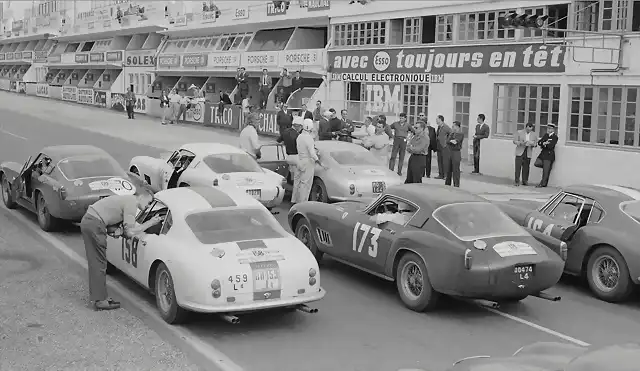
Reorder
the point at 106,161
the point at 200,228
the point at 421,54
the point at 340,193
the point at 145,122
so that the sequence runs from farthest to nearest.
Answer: the point at 145,122, the point at 421,54, the point at 340,193, the point at 106,161, the point at 200,228

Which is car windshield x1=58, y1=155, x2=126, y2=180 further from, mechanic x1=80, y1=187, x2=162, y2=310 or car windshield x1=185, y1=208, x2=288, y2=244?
car windshield x1=185, y1=208, x2=288, y2=244

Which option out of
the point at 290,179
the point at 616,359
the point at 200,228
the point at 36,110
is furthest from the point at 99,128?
the point at 616,359

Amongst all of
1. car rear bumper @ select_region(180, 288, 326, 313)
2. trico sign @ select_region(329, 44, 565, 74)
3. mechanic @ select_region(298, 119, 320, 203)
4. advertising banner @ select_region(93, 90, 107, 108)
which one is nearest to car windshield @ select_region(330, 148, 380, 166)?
mechanic @ select_region(298, 119, 320, 203)

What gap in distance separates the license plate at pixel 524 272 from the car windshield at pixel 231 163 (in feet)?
24.5

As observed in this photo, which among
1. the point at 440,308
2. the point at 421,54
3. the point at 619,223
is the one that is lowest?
the point at 440,308

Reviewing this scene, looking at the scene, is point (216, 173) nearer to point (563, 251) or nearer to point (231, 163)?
point (231, 163)

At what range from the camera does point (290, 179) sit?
17.2m

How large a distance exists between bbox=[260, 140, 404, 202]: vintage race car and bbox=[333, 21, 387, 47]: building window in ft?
55.9

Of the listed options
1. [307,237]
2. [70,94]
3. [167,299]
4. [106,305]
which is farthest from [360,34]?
[70,94]

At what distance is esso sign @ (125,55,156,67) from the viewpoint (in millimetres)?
55559

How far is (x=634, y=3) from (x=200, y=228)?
16435 mm

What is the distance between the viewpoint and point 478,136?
2327 cm

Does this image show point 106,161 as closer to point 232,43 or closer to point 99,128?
point 99,128

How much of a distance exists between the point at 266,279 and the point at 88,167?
21.6 ft
